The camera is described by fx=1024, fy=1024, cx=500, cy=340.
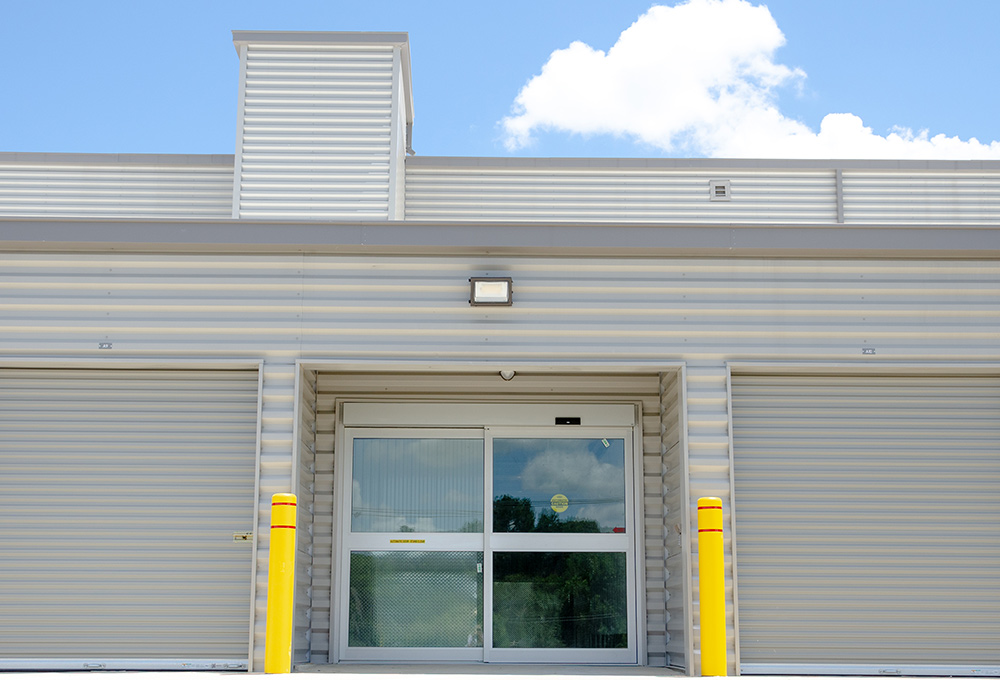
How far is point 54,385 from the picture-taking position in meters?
8.70

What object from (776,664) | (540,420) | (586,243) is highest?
(586,243)

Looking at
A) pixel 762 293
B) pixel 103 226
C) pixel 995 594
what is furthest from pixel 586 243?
pixel 995 594

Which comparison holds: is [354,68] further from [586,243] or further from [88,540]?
[88,540]

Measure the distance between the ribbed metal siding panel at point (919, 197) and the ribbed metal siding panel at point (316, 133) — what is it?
5.56m

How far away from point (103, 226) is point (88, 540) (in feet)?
8.46

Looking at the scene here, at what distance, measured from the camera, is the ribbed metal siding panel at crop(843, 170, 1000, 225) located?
12.1 m

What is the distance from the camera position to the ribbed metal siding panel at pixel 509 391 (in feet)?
31.4

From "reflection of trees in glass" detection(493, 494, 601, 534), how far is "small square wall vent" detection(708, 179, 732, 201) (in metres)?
4.53

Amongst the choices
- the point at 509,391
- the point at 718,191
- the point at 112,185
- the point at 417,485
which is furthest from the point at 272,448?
the point at 718,191

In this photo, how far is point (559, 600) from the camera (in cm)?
935

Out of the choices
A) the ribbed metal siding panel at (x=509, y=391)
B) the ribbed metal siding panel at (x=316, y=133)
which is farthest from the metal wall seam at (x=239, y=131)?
the ribbed metal siding panel at (x=509, y=391)

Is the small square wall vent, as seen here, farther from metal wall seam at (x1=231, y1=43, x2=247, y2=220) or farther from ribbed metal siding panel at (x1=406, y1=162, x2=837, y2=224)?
metal wall seam at (x1=231, y1=43, x2=247, y2=220)

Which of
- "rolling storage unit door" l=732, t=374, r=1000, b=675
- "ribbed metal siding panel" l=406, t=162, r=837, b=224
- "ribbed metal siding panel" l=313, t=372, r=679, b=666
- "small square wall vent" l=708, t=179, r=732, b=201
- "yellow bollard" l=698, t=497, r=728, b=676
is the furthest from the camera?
"small square wall vent" l=708, t=179, r=732, b=201

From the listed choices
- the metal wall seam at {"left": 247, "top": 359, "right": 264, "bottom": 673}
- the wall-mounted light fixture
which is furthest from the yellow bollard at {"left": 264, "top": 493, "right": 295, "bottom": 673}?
the wall-mounted light fixture
